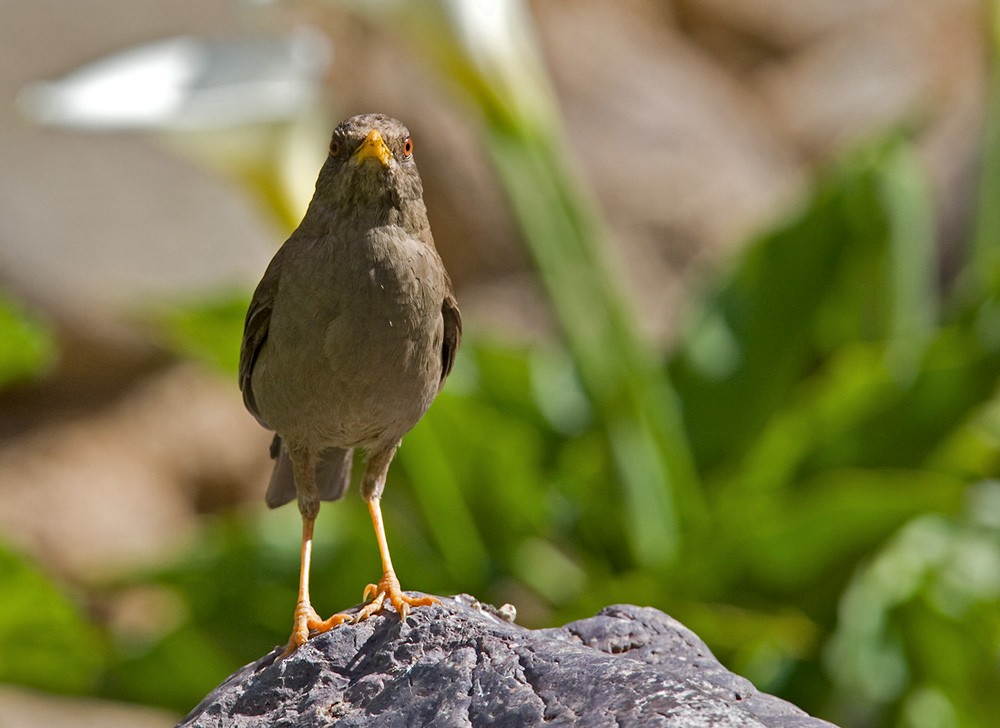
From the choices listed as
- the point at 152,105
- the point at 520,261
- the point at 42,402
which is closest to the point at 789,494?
the point at 152,105

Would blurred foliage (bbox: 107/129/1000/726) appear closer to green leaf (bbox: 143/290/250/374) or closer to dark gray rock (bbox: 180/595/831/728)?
green leaf (bbox: 143/290/250/374)

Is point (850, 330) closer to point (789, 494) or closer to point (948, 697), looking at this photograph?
point (789, 494)

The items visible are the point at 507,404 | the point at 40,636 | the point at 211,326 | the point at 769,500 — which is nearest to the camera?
the point at 40,636

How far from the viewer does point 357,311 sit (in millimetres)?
2551

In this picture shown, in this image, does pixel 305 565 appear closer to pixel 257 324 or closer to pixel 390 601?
pixel 390 601

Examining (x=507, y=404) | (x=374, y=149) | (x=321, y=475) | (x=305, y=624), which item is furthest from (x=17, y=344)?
(x=507, y=404)

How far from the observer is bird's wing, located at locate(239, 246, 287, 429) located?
8.87ft

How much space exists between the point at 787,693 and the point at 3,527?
15.0ft

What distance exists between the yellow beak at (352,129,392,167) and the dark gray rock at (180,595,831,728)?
2.83ft

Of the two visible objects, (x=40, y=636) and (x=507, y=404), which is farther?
(x=507, y=404)

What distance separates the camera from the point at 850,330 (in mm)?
5887

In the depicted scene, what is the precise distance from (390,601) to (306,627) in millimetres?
180

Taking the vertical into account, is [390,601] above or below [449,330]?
below

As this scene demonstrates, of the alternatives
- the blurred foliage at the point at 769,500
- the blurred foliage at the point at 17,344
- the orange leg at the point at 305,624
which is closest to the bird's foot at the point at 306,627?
the orange leg at the point at 305,624
